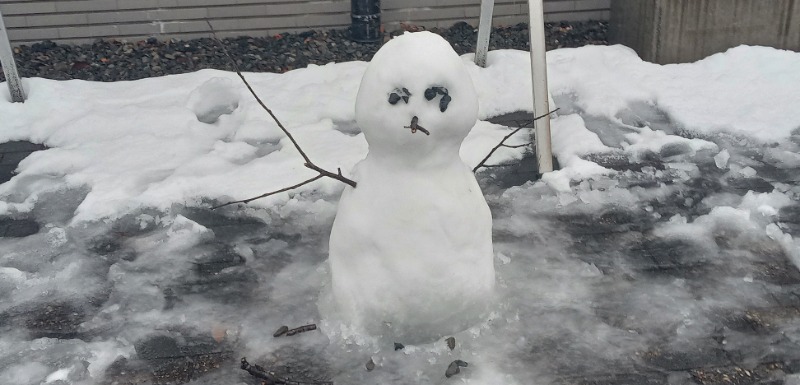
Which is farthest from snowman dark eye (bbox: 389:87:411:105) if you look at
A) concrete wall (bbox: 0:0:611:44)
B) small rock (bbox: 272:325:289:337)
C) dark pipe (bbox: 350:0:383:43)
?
concrete wall (bbox: 0:0:611:44)

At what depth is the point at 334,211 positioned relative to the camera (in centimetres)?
431

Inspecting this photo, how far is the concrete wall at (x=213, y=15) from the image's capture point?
6649 mm

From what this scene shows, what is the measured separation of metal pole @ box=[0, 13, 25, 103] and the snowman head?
3.32 m

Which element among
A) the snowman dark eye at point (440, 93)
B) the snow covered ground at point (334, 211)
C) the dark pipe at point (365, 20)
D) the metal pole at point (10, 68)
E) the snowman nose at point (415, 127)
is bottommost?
the snow covered ground at point (334, 211)

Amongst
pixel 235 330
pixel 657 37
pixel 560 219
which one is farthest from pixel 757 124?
pixel 235 330

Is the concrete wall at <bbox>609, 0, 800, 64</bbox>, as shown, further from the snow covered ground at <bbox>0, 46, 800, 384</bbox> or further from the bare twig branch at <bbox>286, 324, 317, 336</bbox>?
the bare twig branch at <bbox>286, 324, 317, 336</bbox>

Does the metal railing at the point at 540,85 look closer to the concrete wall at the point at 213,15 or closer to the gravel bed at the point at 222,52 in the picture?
the gravel bed at the point at 222,52

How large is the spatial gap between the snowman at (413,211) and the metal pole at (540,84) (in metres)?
1.46

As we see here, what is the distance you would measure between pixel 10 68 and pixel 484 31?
315 cm

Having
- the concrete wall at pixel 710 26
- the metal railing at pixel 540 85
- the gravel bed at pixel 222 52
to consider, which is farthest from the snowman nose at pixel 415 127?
the gravel bed at pixel 222 52

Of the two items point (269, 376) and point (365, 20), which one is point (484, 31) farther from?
point (269, 376)

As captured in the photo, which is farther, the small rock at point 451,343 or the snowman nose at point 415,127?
the small rock at point 451,343

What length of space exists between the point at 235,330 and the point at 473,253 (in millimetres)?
1034

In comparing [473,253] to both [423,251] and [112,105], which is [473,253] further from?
[112,105]
